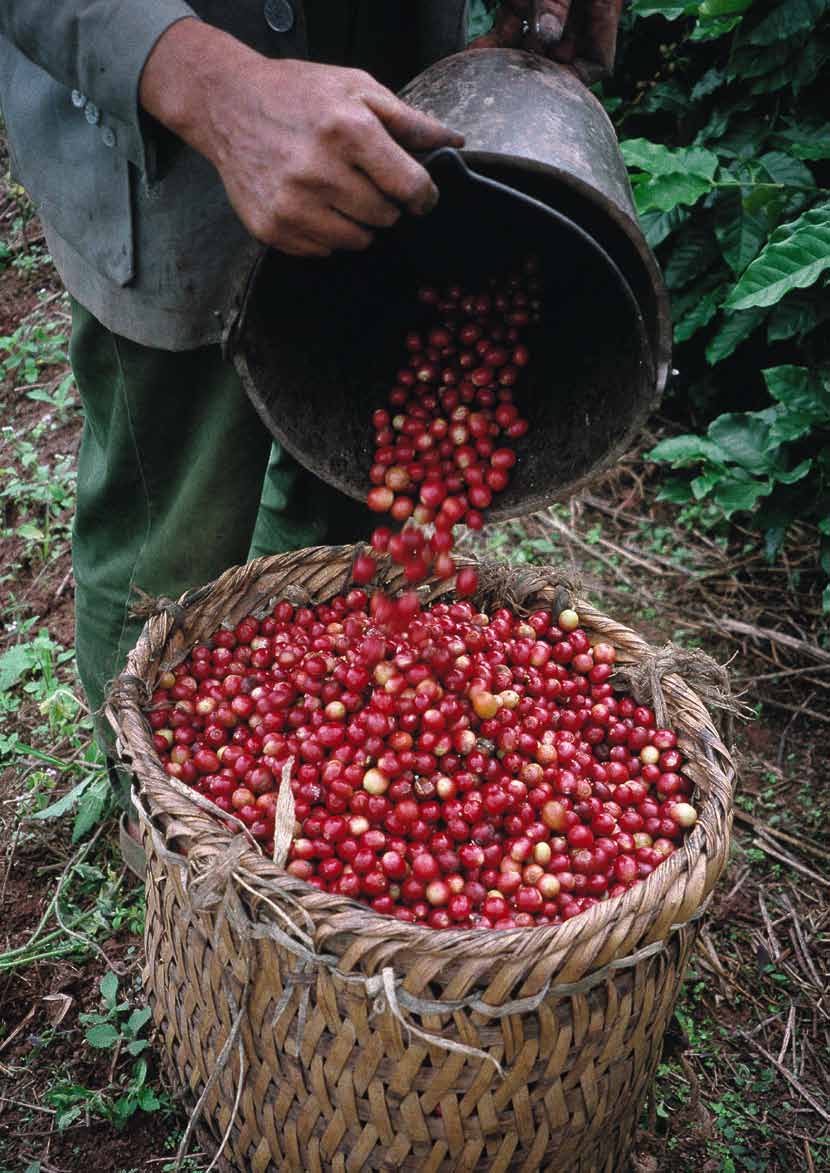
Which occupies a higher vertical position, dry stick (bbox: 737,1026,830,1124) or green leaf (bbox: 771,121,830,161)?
green leaf (bbox: 771,121,830,161)

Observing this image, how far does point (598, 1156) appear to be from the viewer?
6.73ft

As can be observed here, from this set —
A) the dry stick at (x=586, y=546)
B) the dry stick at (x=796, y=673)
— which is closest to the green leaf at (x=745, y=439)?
the dry stick at (x=586, y=546)

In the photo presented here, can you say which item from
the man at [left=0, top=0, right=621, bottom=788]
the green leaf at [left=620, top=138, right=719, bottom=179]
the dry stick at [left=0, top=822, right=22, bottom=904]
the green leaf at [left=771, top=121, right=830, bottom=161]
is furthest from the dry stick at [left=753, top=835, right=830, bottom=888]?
the green leaf at [left=771, top=121, right=830, bottom=161]

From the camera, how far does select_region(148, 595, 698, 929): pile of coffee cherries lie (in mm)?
1971

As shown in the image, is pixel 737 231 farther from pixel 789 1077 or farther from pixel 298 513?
pixel 789 1077

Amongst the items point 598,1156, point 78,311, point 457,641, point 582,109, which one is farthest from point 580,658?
point 78,311

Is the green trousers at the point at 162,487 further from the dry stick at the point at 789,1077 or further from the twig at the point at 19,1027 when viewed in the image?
the dry stick at the point at 789,1077

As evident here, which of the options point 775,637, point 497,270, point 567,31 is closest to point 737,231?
point 775,637

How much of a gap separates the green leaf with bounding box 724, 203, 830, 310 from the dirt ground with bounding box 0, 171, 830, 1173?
42.4 inches

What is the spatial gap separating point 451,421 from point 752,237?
2175 mm

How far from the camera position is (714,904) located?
2.96m

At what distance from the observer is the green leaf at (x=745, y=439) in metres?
3.71

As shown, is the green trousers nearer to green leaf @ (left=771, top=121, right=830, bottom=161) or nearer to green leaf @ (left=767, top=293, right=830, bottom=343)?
green leaf @ (left=767, top=293, right=830, bottom=343)

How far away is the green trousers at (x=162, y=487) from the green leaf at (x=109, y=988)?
62cm
